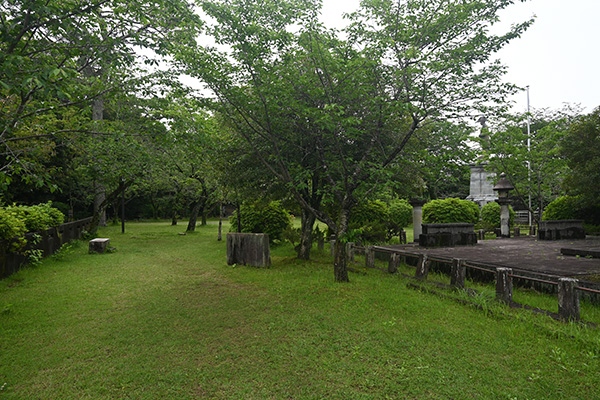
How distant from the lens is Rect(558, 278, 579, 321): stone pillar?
4.74 m

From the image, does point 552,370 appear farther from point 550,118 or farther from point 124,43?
point 550,118

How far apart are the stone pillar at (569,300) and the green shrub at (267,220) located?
1015 cm

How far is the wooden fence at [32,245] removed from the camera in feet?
25.8

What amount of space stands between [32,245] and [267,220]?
798cm

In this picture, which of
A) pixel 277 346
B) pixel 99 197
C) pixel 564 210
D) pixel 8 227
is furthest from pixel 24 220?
pixel 564 210

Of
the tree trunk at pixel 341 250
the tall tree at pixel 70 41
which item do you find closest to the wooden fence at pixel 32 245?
the tall tree at pixel 70 41

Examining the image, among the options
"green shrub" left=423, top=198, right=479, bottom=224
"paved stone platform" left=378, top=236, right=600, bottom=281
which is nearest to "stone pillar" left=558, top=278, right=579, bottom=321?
"paved stone platform" left=378, top=236, right=600, bottom=281

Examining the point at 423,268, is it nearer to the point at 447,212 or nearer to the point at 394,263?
the point at 394,263

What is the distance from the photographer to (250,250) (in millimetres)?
10227

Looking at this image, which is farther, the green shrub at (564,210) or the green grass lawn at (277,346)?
the green shrub at (564,210)

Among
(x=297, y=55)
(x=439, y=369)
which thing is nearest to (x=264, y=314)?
(x=439, y=369)

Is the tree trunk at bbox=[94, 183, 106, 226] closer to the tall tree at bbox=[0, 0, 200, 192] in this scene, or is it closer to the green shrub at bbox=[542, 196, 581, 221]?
the tall tree at bbox=[0, 0, 200, 192]

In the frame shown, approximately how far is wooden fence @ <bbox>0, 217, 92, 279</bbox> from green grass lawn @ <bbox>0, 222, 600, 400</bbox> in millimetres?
766

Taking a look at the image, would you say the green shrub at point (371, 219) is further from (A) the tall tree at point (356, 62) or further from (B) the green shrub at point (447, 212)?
(A) the tall tree at point (356, 62)
